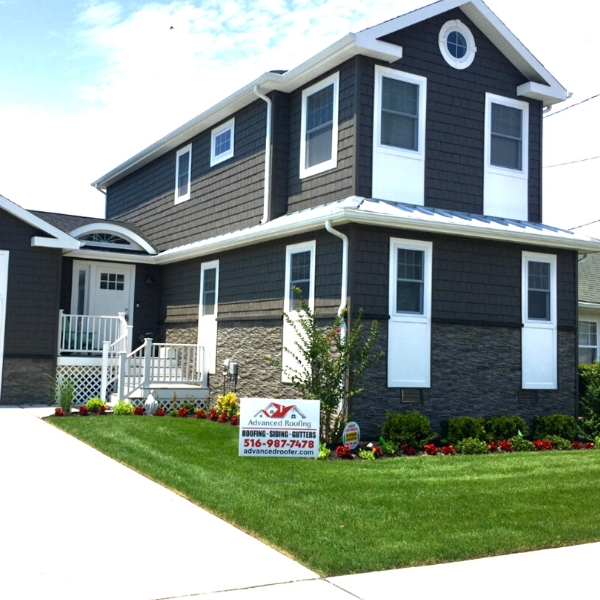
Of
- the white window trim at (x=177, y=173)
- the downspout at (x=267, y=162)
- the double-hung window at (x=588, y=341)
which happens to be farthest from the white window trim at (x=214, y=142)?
the double-hung window at (x=588, y=341)

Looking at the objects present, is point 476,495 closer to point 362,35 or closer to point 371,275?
point 371,275

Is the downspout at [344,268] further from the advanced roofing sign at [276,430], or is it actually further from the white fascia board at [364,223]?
the advanced roofing sign at [276,430]

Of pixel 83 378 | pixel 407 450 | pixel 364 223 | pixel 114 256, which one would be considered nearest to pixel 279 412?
pixel 407 450

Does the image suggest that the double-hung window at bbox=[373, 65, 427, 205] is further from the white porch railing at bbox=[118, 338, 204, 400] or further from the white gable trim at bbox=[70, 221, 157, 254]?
the white gable trim at bbox=[70, 221, 157, 254]

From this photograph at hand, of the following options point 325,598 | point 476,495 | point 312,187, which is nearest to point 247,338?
point 312,187

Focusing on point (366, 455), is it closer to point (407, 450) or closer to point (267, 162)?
point (407, 450)

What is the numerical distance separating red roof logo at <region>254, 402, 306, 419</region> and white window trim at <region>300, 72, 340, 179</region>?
5848 mm

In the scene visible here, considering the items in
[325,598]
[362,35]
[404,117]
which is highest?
[362,35]

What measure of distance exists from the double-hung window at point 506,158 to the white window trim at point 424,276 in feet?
6.92

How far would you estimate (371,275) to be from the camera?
486 inches

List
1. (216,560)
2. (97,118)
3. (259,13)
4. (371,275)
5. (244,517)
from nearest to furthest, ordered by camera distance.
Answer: (216,560), (244,517), (371,275), (259,13), (97,118)

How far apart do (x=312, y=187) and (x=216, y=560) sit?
919cm

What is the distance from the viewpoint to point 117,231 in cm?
1920

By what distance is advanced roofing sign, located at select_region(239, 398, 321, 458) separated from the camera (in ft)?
28.7
